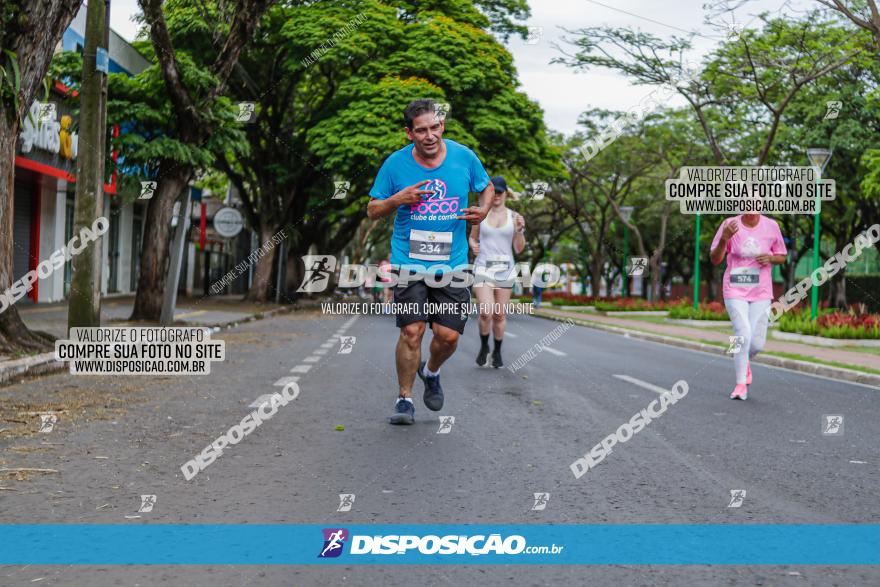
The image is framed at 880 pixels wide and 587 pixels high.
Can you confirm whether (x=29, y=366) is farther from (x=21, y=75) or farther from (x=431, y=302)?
(x=431, y=302)

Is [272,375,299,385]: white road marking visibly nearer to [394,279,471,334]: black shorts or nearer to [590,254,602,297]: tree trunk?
[394,279,471,334]: black shorts

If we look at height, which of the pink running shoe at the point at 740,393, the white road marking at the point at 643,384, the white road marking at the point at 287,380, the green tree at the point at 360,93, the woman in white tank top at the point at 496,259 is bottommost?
the white road marking at the point at 287,380

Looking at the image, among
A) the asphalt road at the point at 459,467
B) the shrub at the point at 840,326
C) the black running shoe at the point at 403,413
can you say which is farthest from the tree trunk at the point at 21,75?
the shrub at the point at 840,326

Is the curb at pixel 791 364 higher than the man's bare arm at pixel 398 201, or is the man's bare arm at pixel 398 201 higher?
the man's bare arm at pixel 398 201

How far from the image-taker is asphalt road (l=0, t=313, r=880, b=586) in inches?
139

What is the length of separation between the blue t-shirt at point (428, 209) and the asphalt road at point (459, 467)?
3.88ft

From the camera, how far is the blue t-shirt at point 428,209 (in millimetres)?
6449

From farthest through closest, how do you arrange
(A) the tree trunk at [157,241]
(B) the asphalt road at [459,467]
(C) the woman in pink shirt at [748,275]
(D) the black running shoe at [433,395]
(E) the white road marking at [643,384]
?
(A) the tree trunk at [157,241]
(E) the white road marking at [643,384]
(C) the woman in pink shirt at [748,275]
(D) the black running shoe at [433,395]
(B) the asphalt road at [459,467]

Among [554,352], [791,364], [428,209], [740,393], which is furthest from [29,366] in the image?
[791,364]

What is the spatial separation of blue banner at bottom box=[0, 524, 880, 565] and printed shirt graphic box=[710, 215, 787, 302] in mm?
5094

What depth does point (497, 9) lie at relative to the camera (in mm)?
32156

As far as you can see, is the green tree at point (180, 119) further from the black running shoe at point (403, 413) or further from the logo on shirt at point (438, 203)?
the black running shoe at point (403, 413)

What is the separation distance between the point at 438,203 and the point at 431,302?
68cm

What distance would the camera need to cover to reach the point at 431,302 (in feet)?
21.8
